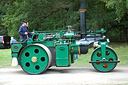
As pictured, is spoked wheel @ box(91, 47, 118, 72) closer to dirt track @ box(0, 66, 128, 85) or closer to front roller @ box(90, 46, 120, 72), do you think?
front roller @ box(90, 46, 120, 72)

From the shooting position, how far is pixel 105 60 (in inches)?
354

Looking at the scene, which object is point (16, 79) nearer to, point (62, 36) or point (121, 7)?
point (62, 36)

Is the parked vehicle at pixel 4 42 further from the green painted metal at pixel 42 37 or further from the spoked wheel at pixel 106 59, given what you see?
the spoked wheel at pixel 106 59

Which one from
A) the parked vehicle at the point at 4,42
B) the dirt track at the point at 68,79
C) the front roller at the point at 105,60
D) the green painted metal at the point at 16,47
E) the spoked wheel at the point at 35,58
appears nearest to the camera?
the dirt track at the point at 68,79

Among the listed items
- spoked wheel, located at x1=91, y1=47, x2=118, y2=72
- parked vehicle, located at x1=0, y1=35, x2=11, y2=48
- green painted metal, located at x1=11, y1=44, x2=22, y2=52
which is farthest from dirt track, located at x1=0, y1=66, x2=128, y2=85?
parked vehicle, located at x1=0, y1=35, x2=11, y2=48

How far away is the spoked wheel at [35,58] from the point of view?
29.0 ft

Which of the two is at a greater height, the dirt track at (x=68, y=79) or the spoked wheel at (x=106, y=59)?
the spoked wheel at (x=106, y=59)

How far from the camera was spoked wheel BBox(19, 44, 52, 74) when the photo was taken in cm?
884

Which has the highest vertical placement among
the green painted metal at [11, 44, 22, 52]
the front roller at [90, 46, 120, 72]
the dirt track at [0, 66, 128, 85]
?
the green painted metal at [11, 44, 22, 52]

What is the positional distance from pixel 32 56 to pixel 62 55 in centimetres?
102

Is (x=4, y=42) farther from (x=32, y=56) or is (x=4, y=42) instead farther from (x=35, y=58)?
(x=35, y=58)

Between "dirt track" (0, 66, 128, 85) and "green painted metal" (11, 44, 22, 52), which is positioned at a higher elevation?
"green painted metal" (11, 44, 22, 52)

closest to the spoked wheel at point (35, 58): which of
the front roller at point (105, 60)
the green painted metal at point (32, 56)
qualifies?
the green painted metal at point (32, 56)

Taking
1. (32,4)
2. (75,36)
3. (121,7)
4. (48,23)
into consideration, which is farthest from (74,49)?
(48,23)
